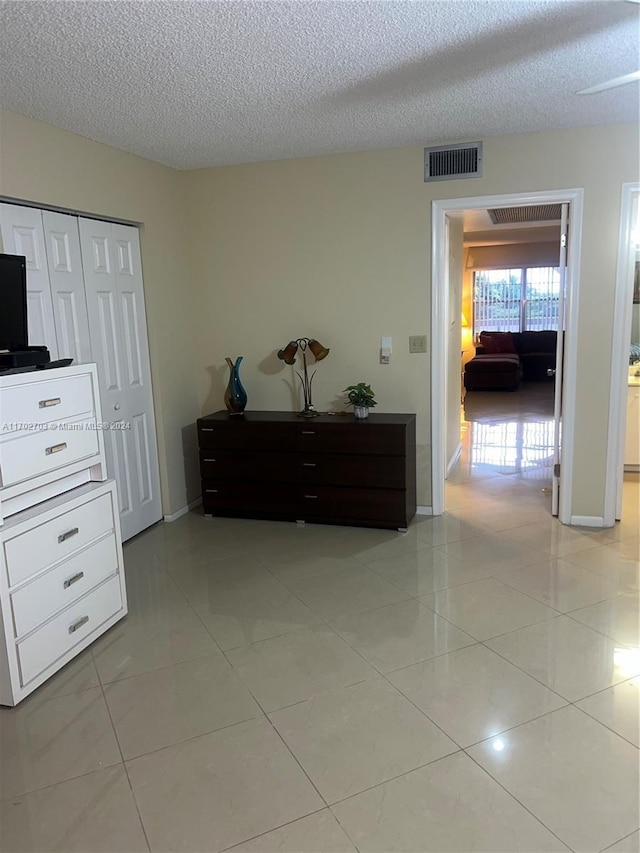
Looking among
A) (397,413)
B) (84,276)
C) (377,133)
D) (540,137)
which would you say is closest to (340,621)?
(397,413)

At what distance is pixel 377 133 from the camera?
3688mm

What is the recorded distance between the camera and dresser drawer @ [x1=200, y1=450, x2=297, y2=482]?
4.25 meters

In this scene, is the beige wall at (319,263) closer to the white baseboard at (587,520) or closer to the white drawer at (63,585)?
the white baseboard at (587,520)

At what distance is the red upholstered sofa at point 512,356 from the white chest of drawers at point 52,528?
815cm

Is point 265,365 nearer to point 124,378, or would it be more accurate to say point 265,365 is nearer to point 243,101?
point 124,378

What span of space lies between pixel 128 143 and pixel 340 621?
9.82 ft

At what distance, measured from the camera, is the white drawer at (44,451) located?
95.0 inches

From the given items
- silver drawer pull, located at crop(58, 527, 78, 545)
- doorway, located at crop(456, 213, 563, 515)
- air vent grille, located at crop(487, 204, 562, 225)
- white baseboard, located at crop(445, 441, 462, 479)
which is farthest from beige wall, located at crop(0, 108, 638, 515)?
air vent grille, located at crop(487, 204, 562, 225)

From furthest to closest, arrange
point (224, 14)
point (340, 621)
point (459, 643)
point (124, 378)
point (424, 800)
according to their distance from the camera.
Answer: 1. point (124, 378)
2. point (340, 621)
3. point (459, 643)
4. point (224, 14)
5. point (424, 800)

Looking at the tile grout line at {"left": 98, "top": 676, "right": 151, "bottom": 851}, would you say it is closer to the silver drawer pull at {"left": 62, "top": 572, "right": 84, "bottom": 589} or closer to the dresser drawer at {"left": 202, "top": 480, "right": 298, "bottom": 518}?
the silver drawer pull at {"left": 62, "top": 572, "right": 84, "bottom": 589}

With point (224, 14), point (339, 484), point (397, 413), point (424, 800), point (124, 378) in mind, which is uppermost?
point (224, 14)

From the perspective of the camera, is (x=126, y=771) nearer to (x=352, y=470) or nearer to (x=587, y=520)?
(x=352, y=470)

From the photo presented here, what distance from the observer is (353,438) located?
405 centimetres

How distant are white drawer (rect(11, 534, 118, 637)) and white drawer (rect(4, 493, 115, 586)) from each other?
0.05m
